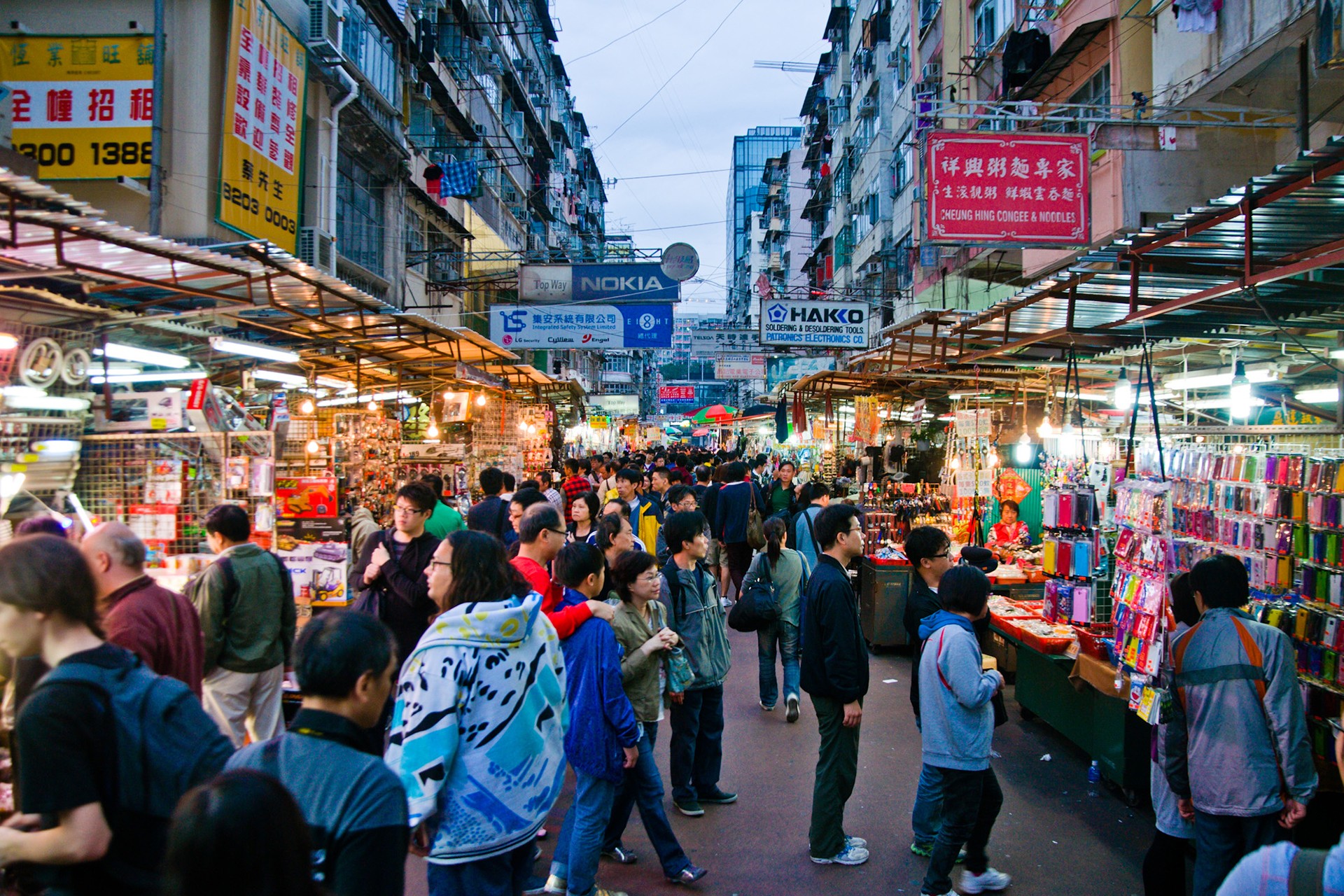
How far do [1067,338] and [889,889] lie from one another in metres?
4.62

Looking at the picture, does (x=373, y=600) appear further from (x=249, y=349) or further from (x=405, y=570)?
(x=249, y=349)

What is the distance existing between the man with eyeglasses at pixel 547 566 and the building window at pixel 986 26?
1394 centimetres

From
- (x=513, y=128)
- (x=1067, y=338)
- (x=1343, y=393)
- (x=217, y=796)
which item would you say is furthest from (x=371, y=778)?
(x=513, y=128)

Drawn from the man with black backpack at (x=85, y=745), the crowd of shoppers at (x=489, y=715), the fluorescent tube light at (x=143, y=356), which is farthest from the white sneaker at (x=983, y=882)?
the fluorescent tube light at (x=143, y=356)

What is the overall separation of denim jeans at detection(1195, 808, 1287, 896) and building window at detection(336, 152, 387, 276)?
1498cm

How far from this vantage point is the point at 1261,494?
16.2 ft

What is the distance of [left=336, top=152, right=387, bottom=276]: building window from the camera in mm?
15414

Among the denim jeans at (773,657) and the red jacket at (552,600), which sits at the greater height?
the red jacket at (552,600)

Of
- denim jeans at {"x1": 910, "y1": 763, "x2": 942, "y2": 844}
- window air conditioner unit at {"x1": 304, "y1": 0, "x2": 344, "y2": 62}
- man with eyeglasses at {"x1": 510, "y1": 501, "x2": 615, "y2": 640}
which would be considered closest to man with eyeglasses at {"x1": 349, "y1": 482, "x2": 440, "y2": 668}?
man with eyeglasses at {"x1": 510, "y1": 501, "x2": 615, "y2": 640}

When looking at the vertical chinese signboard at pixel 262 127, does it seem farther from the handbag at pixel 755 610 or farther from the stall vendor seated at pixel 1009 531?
the stall vendor seated at pixel 1009 531

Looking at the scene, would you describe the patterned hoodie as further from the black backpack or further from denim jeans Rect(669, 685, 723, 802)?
denim jeans Rect(669, 685, 723, 802)

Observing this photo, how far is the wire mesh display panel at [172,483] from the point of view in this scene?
5906 mm

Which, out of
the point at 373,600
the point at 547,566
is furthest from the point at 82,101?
the point at 547,566

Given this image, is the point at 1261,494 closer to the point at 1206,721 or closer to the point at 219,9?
the point at 1206,721
